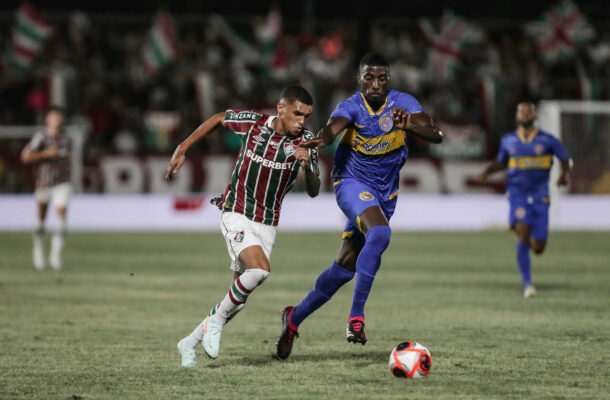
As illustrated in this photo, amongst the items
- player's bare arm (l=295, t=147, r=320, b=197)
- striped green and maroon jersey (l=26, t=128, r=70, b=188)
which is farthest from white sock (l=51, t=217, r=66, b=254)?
player's bare arm (l=295, t=147, r=320, b=197)

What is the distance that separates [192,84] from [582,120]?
9066mm

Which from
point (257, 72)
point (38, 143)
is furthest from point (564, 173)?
point (257, 72)

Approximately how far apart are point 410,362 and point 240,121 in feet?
7.16

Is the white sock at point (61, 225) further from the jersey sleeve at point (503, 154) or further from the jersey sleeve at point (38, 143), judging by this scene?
the jersey sleeve at point (503, 154)

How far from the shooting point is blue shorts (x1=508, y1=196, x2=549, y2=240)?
12.3 meters

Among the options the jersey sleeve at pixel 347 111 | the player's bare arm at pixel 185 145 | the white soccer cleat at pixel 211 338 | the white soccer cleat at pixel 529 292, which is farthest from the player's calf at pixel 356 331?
the white soccer cleat at pixel 529 292

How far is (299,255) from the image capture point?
56.7 ft

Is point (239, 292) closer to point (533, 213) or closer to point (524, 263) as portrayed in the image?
point (524, 263)

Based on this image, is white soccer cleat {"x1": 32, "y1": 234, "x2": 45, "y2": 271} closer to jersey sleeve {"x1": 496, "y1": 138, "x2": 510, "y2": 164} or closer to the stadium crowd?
jersey sleeve {"x1": 496, "y1": 138, "x2": 510, "y2": 164}

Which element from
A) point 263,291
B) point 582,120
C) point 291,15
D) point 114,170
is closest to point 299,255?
point 263,291

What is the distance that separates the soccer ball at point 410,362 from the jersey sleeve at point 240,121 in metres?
1.99

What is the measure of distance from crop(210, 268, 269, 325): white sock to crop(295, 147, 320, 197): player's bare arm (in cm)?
70

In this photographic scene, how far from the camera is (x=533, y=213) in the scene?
12.4 meters

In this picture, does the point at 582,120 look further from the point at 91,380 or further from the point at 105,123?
the point at 91,380
